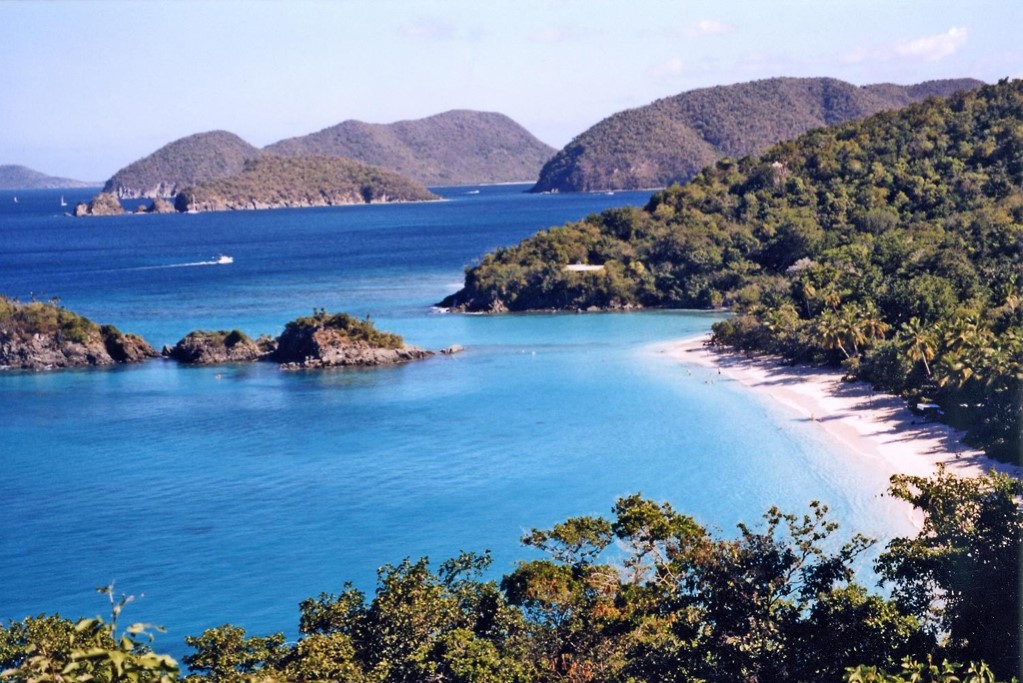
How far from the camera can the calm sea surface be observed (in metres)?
25.8

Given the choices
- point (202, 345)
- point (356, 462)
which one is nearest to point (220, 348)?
point (202, 345)

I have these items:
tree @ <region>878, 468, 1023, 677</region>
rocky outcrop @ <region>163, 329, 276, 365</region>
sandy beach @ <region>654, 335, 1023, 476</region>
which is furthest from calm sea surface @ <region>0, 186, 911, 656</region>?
tree @ <region>878, 468, 1023, 677</region>

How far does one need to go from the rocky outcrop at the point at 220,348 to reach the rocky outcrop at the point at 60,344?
2.94 metres

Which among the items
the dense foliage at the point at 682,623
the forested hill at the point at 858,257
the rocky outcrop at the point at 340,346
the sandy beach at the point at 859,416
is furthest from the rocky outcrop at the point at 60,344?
the dense foliage at the point at 682,623

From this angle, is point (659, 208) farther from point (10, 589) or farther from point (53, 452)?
point (10, 589)

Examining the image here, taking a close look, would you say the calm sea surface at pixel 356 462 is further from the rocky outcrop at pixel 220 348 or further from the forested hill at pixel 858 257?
the forested hill at pixel 858 257

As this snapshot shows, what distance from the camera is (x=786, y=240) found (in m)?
66.6

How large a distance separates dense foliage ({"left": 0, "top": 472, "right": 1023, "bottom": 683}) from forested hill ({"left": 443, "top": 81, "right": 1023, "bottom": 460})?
14.5 m

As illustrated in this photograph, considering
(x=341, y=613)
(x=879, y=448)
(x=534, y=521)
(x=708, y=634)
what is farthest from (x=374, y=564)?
(x=879, y=448)

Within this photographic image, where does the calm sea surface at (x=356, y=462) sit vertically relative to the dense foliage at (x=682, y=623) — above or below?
below

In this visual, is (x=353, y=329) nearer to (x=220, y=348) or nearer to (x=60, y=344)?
(x=220, y=348)

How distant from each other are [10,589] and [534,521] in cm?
1316

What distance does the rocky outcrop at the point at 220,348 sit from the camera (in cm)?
5506

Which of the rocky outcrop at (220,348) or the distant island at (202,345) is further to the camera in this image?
the rocky outcrop at (220,348)
